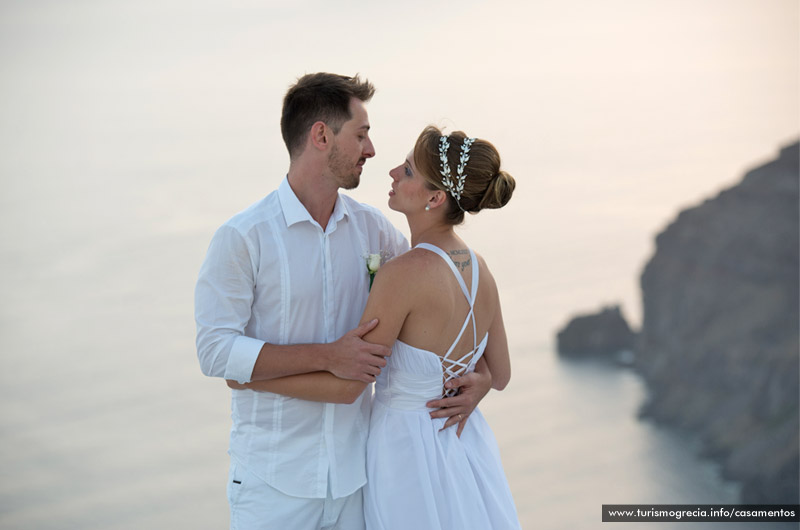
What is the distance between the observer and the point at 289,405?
2.05m

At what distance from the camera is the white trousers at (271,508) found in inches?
80.1

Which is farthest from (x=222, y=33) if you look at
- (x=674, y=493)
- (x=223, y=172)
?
(x=674, y=493)

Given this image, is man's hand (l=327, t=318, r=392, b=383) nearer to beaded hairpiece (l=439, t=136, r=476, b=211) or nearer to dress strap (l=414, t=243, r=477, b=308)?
dress strap (l=414, t=243, r=477, b=308)

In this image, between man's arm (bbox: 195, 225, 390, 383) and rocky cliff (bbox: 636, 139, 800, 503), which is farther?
rocky cliff (bbox: 636, 139, 800, 503)

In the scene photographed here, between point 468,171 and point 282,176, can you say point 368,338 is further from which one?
point 282,176

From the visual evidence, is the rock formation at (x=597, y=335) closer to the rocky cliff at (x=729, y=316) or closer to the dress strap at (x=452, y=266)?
the rocky cliff at (x=729, y=316)

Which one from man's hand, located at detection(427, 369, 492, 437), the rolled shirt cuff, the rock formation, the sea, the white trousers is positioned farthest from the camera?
the rock formation

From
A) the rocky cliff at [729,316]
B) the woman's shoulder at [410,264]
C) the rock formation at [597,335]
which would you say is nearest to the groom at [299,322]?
the woman's shoulder at [410,264]

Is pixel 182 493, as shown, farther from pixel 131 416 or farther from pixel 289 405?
pixel 289 405

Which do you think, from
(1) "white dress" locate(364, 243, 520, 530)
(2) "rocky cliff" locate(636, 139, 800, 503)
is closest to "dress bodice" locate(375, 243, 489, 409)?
(1) "white dress" locate(364, 243, 520, 530)

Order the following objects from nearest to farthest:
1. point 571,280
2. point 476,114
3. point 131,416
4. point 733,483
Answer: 1. point 733,483
2. point 476,114
3. point 131,416
4. point 571,280

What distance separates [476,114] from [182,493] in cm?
1088

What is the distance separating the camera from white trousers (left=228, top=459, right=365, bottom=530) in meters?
2.04

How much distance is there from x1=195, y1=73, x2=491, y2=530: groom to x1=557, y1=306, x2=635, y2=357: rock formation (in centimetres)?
2033
